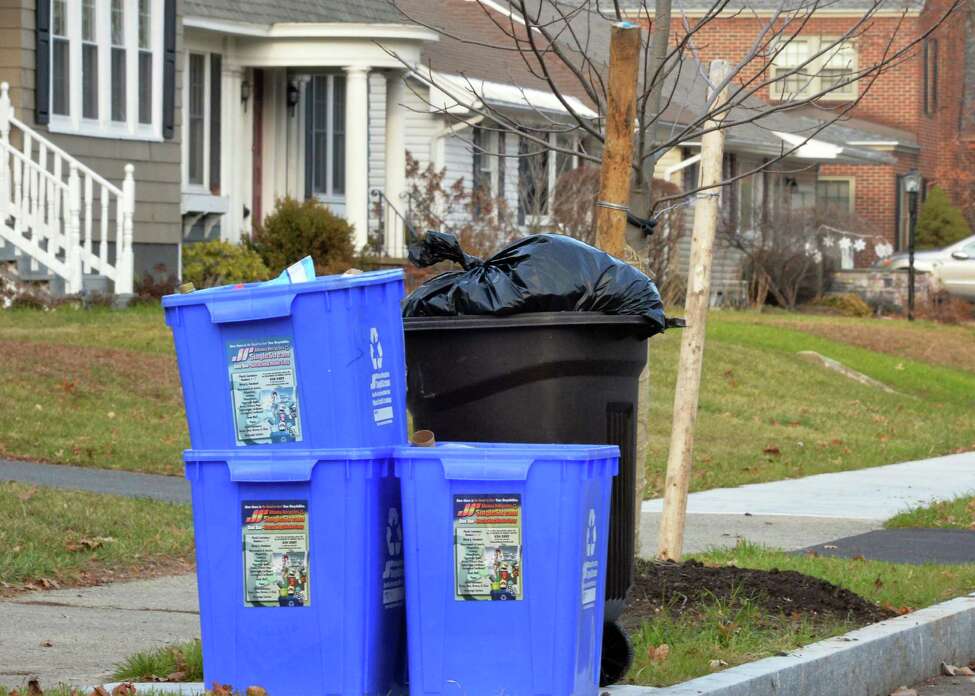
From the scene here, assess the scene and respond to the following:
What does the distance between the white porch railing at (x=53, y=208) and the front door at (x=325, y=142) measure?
6792mm

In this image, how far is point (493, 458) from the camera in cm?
467

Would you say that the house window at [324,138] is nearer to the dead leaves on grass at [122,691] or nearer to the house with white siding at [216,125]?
the house with white siding at [216,125]

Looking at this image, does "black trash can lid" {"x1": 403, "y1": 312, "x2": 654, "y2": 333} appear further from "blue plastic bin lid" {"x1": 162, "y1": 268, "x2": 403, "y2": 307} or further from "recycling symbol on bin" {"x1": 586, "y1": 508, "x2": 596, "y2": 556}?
"recycling symbol on bin" {"x1": 586, "y1": 508, "x2": 596, "y2": 556}

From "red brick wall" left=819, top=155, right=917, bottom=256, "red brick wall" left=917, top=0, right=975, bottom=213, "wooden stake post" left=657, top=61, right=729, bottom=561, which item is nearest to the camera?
"wooden stake post" left=657, top=61, right=729, bottom=561

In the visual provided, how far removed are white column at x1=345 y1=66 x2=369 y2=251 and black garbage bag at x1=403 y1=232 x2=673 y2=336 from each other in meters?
16.9

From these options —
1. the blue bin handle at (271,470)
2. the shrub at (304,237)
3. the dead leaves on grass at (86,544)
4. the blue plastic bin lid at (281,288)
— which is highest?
the shrub at (304,237)

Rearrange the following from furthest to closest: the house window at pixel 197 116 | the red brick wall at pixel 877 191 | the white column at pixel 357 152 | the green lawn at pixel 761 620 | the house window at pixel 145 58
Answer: the red brick wall at pixel 877 191, the white column at pixel 357 152, the house window at pixel 197 116, the house window at pixel 145 58, the green lawn at pixel 761 620

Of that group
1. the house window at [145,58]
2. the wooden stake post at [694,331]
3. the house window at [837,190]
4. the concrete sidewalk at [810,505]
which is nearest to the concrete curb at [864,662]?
the wooden stake post at [694,331]

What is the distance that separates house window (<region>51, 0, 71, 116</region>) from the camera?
727 inches

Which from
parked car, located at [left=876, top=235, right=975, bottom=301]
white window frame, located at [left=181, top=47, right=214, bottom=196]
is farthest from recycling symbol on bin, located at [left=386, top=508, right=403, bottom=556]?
parked car, located at [left=876, top=235, right=975, bottom=301]

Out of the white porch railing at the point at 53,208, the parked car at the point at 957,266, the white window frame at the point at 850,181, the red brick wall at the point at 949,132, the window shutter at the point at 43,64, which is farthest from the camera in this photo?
the red brick wall at the point at 949,132

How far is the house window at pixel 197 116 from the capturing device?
22.3 meters

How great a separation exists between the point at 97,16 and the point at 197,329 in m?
15.0

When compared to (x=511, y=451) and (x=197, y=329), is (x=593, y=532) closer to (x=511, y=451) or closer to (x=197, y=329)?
(x=511, y=451)
